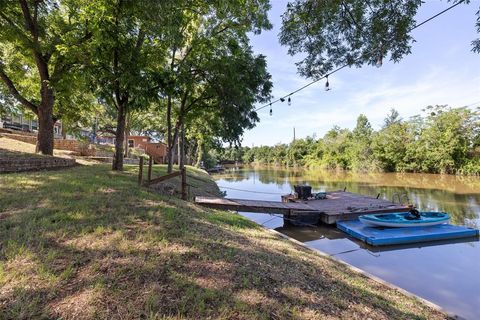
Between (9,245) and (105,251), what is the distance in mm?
1097

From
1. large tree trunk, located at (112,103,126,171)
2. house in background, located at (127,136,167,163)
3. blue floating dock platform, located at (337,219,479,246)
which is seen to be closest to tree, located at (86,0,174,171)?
large tree trunk, located at (112,103,126,171)

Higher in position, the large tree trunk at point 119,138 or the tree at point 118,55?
the tree at point 118,55

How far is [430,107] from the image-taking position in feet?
118

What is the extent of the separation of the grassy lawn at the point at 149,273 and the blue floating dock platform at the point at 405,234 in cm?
485

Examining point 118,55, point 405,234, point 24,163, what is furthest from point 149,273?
point 405,234

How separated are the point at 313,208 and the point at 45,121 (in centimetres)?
1233

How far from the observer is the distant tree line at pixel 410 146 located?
1272 inches

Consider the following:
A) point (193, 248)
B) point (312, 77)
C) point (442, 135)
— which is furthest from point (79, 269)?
point (442, 135)

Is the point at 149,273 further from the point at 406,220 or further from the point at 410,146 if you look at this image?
the point at 410,146

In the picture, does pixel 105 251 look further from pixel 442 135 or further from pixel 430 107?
pixel 430 107

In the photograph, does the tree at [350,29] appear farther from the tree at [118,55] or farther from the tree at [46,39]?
the tree at [46,39]

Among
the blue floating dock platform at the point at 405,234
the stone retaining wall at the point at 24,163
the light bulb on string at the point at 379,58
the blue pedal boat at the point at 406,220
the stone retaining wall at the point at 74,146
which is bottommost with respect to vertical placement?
the blue floating dock platform at the point at 405,234

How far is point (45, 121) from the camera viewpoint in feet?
37.5

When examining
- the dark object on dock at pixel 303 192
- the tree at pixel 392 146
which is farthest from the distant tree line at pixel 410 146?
the dark object on dock at pixel 303 192
